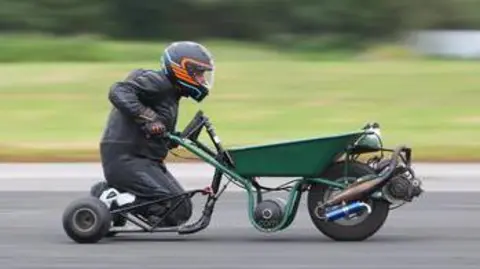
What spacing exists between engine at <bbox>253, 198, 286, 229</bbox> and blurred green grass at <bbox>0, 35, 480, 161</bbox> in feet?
24.5

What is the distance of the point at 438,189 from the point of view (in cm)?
1375

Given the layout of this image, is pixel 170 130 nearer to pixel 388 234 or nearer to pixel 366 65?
pixel 388 234

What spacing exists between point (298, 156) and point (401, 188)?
2.56ft

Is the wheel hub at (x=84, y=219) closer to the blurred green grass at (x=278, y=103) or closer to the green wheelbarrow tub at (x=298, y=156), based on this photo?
the green wheelbarrow tub at (x=298, y=156)

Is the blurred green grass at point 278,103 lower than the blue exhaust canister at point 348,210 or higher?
higher

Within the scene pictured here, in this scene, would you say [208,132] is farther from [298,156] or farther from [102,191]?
[102,191]

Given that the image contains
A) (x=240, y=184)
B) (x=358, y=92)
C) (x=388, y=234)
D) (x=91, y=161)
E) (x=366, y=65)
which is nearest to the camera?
(x=240, y=184)

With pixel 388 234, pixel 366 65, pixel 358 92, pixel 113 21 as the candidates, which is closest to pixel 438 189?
pixel 388 234

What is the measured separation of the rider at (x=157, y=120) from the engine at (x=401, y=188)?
1506 millimetres

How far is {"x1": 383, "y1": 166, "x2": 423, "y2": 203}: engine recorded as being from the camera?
898 cm

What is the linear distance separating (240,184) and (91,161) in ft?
23.8

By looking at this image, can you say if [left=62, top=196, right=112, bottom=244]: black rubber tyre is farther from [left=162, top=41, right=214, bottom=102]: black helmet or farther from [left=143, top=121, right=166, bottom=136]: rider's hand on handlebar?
[left=162, top=41, right=214, bottom=102]: black helmet

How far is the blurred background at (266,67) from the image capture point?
19.8 meters

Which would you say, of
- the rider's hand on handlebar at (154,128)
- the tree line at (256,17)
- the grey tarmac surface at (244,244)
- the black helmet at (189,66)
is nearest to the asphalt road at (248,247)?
the grey tarmac surface at (244,244)
